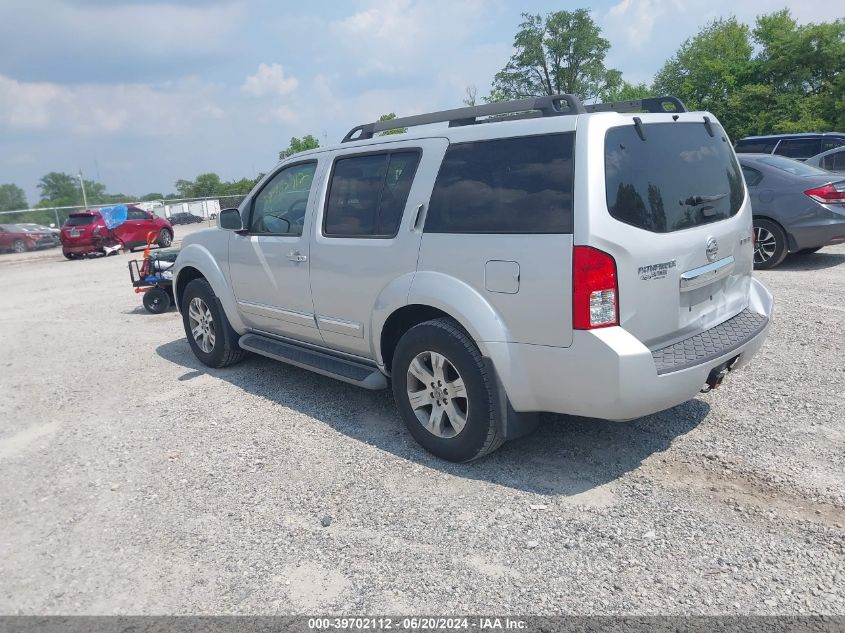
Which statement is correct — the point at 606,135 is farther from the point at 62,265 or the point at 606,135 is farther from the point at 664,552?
the point at 62,265

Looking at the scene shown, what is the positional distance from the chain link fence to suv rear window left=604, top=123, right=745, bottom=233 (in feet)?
101

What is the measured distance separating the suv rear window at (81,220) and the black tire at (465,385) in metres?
19.8

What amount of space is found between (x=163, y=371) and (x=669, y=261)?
197 inches

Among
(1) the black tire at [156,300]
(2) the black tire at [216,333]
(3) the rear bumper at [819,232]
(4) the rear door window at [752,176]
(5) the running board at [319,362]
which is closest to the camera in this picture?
(5) the running board at [319,362]

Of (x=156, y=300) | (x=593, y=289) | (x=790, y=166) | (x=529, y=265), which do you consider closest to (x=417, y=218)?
(x=529, y=265)

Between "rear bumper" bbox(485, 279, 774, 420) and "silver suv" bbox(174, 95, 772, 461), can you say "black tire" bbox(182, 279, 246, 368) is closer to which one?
"silver suv" bbox(174, 95, 772, 461)

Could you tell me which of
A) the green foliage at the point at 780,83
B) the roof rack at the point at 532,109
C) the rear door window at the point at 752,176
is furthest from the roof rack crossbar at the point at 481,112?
the green foliage at the point at 780,83

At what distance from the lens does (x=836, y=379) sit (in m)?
4.85

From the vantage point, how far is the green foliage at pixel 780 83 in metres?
32.1

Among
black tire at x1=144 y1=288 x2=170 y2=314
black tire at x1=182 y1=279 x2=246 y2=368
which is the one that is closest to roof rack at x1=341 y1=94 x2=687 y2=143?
black tire at x1=182 y1=279 x2=246 y2=368

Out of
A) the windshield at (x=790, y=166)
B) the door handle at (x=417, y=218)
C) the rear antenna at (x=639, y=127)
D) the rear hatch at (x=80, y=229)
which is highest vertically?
the rear antenna at (x=639, y=127)

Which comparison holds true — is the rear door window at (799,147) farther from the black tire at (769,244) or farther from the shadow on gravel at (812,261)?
the black tire at (769,244)

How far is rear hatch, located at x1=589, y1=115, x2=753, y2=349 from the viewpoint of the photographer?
3229mm

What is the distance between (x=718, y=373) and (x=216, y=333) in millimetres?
4374
